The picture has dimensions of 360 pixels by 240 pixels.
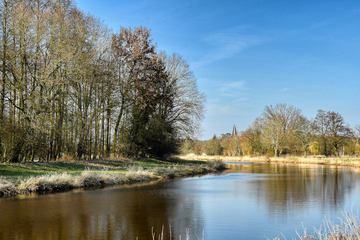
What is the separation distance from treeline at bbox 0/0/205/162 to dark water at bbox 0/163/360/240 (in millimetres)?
7097

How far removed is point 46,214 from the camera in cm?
883

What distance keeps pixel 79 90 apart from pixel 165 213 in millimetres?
14813

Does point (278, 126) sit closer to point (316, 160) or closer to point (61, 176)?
point (316, 160)

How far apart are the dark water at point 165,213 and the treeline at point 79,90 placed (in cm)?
710

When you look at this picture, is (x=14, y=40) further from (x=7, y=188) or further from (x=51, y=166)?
(x=7, y=188)

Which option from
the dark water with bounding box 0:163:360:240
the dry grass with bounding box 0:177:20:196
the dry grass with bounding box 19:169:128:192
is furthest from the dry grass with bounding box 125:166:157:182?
the dry grass with bounding box 0:177:20:196

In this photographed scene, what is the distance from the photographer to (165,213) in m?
9.69

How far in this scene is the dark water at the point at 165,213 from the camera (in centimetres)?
748

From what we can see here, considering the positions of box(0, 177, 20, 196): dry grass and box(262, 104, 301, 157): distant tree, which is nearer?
box(0, 177, 20, 196): dry grass

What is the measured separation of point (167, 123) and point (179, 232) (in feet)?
74.0

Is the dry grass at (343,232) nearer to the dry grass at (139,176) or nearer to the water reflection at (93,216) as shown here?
the water reflection at (93,216)

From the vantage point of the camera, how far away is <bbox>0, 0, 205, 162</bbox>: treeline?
1691 centimetres

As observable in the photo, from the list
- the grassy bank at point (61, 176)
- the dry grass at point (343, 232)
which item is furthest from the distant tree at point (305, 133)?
the dry grass at point (343, 232)

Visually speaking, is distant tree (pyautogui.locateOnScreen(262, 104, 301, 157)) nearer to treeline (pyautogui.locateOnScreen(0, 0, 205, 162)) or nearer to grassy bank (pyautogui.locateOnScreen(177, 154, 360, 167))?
grassy bank (pyautogui.locateOnScreen(177, 154, 360, 167))
